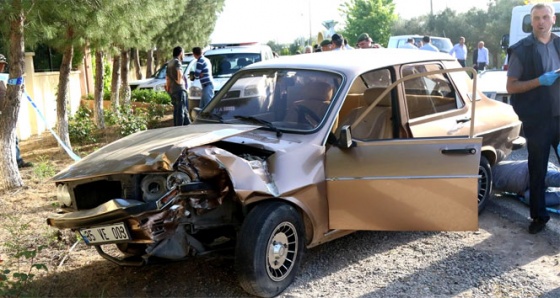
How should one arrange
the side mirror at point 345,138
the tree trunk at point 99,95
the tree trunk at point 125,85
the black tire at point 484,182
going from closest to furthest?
1. the side mirror at point 345,138
2. the black tire at point 484,182
3. the tree trunk at point 99,95
4. the tree trunk at point 125,85

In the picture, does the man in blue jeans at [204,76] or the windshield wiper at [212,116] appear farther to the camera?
the man in blue jeans at [204,76]

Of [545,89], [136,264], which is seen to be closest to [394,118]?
[545,89]

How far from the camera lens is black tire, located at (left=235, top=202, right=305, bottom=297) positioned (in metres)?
3.93

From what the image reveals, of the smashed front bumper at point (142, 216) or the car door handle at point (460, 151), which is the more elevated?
the car door handle at point (460, 151)

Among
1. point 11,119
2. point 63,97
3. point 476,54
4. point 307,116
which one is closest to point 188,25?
point 476,54

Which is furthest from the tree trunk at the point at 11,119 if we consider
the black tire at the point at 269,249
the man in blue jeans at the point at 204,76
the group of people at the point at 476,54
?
the group of people at the point at 476,54

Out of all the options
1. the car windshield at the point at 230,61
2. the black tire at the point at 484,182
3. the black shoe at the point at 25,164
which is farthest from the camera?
the car windshield at the point at 230,61

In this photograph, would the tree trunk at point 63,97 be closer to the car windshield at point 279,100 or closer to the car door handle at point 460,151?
the car windshield at point 279,100

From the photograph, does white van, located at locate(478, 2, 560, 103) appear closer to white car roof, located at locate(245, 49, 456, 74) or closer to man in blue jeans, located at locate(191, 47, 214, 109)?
white car roof, located at locate(245, 49, 456, 74)

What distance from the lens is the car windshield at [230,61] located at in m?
13.6

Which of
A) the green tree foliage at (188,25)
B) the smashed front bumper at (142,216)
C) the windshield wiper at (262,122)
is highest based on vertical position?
the green tree foliage at (188,25)

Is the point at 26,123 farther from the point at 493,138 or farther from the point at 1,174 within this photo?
the point at 493,138

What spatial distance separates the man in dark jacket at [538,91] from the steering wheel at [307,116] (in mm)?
1830

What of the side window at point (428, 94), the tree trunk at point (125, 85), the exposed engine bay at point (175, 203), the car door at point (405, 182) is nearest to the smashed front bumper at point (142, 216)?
the exposed engine bay at point (175, 203)
